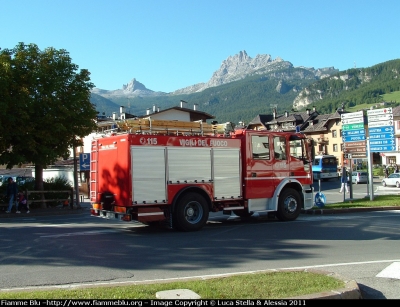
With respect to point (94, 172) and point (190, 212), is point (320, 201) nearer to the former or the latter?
point (190, 212)

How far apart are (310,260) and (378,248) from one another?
2.44 meters

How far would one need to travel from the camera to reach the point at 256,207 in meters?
14.8

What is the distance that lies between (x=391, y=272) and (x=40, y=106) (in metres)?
18.6

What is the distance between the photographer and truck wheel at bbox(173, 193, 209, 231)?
12945 mm

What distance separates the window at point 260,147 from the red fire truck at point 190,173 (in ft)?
0.04

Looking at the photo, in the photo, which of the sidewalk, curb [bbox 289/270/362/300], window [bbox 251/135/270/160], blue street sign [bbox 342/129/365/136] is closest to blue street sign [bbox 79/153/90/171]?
the sidewalk

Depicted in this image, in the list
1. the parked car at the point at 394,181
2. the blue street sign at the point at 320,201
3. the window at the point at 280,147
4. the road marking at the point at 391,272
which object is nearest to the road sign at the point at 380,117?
the blue street sign at the point at 320,201

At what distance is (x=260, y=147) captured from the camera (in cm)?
1504

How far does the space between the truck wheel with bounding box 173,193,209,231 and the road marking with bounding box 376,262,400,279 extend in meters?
5.87

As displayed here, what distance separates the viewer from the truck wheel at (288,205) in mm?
15492

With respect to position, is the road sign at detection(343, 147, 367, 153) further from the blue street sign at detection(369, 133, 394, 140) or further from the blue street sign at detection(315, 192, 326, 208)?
the blue street sign at detection(315, 192, 326, 208)

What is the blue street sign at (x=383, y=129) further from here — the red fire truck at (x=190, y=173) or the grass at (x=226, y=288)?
the grass at (x=226, y=288)

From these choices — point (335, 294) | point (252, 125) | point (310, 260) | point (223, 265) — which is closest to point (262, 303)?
point (335, 294)

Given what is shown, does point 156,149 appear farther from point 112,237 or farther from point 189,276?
point 189,276
